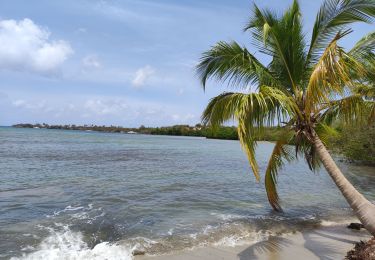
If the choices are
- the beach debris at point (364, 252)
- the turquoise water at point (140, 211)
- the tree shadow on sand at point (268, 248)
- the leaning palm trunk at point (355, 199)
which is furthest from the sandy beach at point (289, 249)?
the leaning palm trunk at point (355, 199)

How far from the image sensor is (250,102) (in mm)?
6684

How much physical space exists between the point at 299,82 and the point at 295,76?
0.17 metres

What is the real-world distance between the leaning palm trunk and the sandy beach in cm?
161

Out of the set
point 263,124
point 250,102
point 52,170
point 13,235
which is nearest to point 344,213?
point 263,124

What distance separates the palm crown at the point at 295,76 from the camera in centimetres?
684

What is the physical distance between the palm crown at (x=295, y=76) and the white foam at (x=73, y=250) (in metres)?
3.38

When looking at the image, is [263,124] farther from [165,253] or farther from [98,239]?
[98,239]

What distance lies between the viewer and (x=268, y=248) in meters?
8.54

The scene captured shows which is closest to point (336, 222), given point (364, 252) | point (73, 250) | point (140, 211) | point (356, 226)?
point (356, 226)

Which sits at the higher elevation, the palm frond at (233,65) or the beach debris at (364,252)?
the palm frond at (233,65)

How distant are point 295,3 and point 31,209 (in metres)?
9.62

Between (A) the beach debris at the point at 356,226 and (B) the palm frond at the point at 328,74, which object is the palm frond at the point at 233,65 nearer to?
(B) the palm frond at the point at 328,74

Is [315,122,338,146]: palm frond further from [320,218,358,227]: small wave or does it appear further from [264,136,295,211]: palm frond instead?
[320,218,358,227]: small wave

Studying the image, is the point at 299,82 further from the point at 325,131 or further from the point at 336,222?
the point at 336,222
